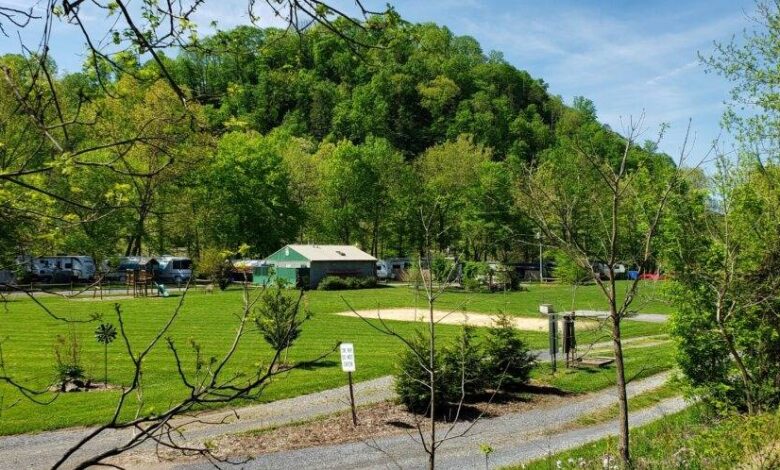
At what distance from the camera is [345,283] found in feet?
163

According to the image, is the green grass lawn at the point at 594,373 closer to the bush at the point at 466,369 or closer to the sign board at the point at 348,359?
the bush at the point at 466,369

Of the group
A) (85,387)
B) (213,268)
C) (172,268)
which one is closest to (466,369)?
(85,387)

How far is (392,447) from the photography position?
11.6 meters

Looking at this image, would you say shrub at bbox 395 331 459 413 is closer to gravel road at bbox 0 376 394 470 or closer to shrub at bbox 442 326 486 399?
shrub at bbox 442 326 486 399

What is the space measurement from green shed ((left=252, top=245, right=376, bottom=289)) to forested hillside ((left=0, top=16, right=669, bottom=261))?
352 cm

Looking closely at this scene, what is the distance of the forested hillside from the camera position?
3.63 metres

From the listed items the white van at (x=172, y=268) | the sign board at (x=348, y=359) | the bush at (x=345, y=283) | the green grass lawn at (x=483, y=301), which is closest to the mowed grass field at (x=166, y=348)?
the green grass lawn at (x=483, y=301)

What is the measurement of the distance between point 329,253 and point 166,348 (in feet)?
101

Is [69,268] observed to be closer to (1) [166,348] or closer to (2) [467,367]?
(1) [166,348]

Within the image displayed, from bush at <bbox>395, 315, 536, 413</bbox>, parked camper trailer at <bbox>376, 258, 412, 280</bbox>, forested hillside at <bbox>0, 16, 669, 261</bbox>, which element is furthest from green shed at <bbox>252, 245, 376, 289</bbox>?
bush at <bbox>395, 315, 536, 413</bbox>

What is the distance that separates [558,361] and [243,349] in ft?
32.0

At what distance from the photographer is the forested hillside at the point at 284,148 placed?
3.63 meters

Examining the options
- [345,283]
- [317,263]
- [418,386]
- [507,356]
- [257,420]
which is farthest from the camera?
[345,283]

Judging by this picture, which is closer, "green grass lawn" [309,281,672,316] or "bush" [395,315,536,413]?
"bush" [395,315,536,413]
